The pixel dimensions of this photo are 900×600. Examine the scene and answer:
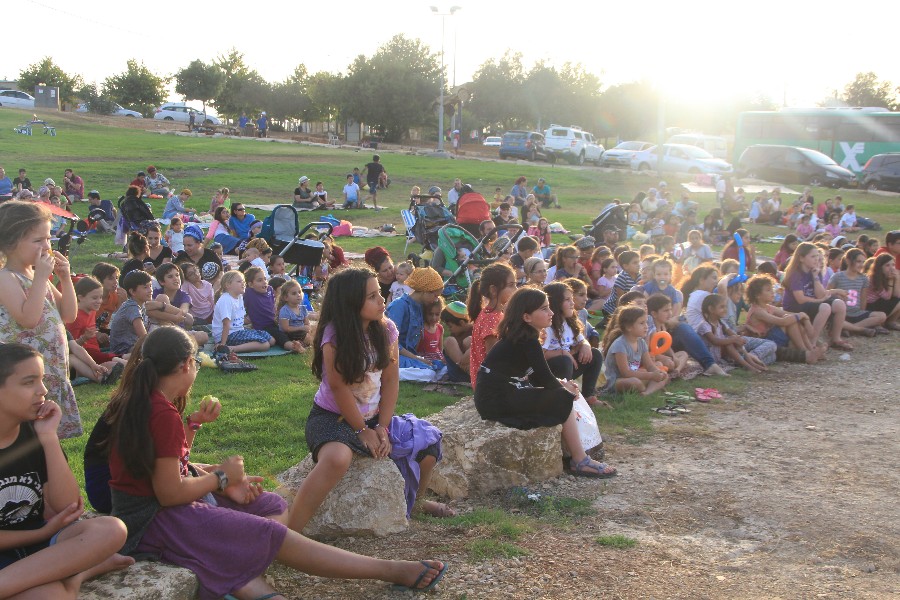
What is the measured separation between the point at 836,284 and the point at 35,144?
114ft

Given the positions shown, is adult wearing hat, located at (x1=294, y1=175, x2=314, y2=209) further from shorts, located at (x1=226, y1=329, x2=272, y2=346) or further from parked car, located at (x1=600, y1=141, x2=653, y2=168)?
parked car, located at (x1=600, y1=141, x2=653, y2=168)

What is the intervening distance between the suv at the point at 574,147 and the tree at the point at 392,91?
17.2 meters

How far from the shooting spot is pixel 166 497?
3.89 m

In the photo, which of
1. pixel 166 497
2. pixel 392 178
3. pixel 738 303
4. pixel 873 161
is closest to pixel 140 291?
pixel 166 497

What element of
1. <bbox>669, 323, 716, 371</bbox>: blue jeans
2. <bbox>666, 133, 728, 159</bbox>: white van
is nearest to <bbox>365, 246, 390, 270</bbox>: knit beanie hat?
<bbox>669, 323, 716, 371</bbox>: blue jeans

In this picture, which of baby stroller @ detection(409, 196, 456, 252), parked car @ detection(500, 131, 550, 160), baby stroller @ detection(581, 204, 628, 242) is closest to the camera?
baby stroller @ detection(409, 196, 456, 252)

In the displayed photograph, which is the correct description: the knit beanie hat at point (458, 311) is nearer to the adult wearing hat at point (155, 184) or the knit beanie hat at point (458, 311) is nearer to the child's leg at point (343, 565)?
the child's leg at point (343, 565)

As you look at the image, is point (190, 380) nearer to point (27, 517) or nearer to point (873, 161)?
point (27, 517)

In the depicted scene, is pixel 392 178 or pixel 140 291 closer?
pixel 140 291

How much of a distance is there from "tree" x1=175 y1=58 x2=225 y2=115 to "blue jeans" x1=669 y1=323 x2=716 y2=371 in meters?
63.0

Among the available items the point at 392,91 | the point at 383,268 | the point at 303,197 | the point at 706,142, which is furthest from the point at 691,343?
the point at 392,91

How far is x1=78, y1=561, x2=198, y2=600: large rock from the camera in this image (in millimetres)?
3625

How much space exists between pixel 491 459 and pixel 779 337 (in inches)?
238

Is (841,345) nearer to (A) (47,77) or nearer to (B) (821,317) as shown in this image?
(B) (821,317)
